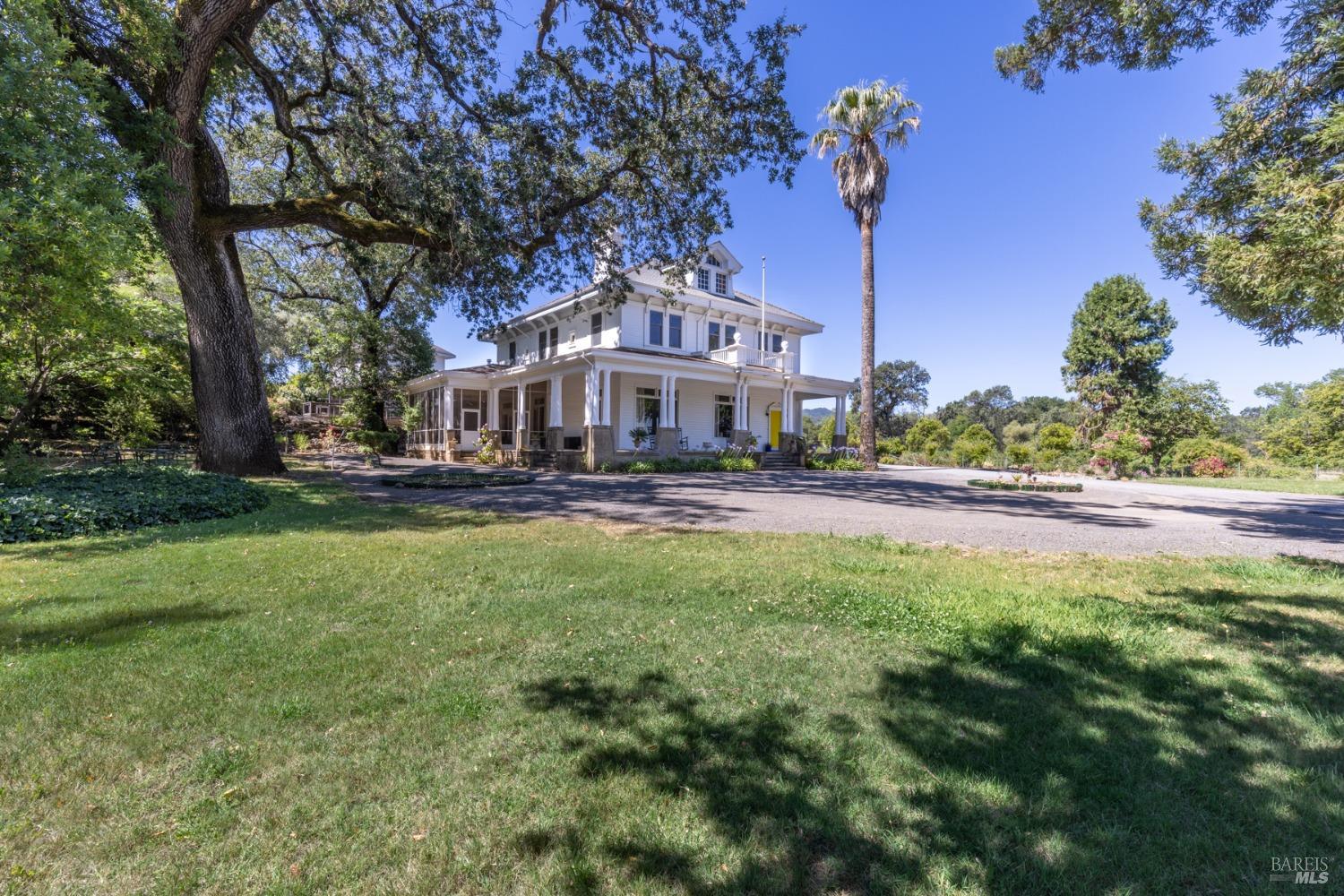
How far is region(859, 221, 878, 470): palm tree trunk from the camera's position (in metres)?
22.7

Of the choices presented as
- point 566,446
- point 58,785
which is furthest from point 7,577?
point 566,446

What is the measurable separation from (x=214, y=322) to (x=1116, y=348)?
117 ft

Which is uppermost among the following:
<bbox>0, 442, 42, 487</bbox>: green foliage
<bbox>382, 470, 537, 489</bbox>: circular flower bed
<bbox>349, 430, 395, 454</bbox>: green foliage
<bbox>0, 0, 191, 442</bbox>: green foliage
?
<bbox>0, 0, 191, 442</bbox>: green foliage

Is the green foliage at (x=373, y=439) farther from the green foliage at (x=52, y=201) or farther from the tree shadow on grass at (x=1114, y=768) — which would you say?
the tree shadow on grass at (x=1114, y=768)

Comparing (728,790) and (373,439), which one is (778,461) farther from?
(728,790)

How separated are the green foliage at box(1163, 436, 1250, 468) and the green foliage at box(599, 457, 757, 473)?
21.2 meters

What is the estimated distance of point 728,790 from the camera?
2137 mm

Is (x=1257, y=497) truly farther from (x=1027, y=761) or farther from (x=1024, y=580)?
(x=1027, y=761)

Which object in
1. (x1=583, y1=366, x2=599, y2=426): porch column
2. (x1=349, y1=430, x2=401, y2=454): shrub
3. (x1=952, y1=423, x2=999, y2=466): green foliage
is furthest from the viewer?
(x1=952, y1=423, x2=999, y2=466): green foliage

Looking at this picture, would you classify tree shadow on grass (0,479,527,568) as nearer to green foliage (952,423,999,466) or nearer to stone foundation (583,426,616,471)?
stone foundation (583,426,616,471)

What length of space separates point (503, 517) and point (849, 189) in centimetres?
2112

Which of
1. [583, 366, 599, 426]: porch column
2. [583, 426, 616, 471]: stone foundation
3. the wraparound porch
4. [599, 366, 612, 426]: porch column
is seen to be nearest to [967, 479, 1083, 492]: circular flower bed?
the wraparound porch

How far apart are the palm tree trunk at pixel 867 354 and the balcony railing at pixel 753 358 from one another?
330 cm

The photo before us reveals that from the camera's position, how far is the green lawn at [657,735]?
1773 millimetres
